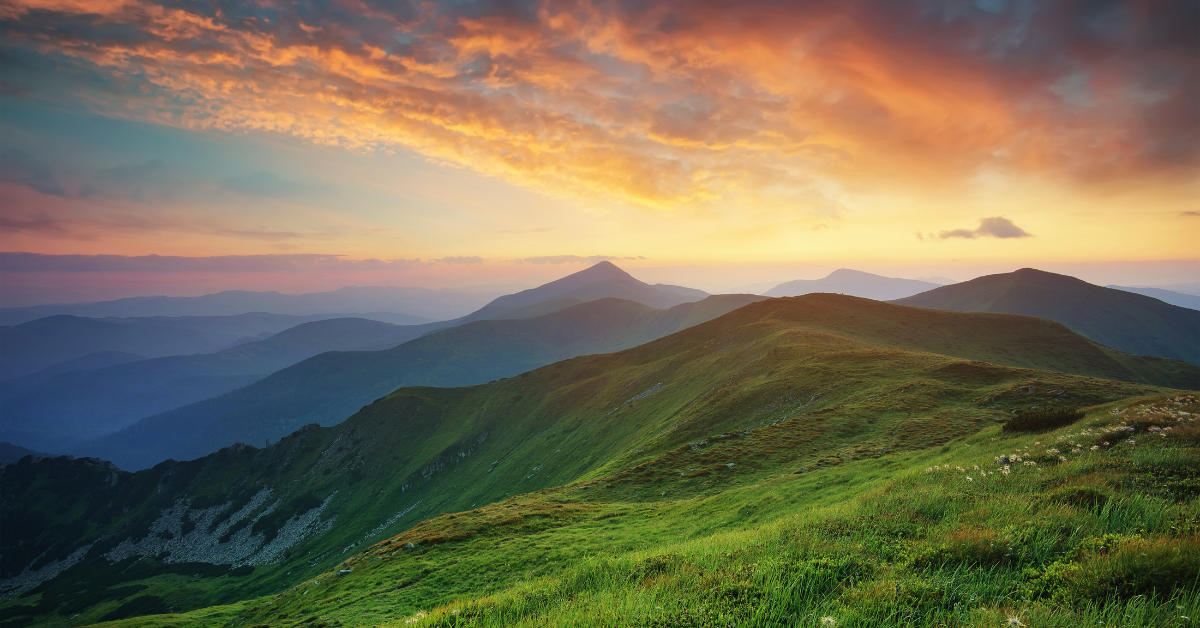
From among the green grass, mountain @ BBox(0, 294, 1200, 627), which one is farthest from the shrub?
the green grass

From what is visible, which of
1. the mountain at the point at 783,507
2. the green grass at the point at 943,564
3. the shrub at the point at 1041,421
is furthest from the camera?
the shrub at the point at 1041,421

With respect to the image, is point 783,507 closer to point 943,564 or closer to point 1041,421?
point 943,564

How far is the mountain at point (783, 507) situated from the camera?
24.6 ft

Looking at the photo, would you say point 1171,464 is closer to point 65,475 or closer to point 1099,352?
point 1099,352

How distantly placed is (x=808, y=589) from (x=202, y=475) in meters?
218

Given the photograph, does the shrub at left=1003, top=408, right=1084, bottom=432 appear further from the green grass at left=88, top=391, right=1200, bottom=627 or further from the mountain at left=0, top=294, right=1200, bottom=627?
the green grass at left=88, top=391, right=1200, bottom=627

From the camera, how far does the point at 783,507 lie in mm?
19984

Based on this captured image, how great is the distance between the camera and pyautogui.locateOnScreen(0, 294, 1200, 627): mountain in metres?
7.48

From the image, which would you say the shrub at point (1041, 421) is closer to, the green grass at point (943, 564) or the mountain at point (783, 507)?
the mountain at point (783, 507)

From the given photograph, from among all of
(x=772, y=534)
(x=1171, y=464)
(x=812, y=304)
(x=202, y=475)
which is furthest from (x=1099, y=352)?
(x=202, y=475)

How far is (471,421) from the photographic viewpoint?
129250mm

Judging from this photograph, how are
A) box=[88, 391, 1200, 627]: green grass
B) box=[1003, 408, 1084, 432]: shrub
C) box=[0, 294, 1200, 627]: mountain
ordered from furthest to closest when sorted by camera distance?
box=[1003, 408, 1084, 432]: shrub < box=[0, 294, 1200, 627]: mountain < box=[88, 391, 1200, 627]: green grass

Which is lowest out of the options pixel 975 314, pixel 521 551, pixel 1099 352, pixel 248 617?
pixel 248 617

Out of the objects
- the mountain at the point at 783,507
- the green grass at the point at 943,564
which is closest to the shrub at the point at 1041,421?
the mountain at the point at 783,507
